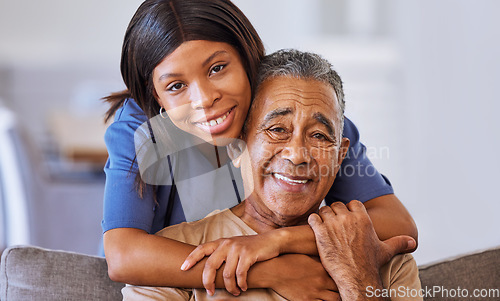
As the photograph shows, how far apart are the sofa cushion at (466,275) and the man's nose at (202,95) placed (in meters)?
0.69

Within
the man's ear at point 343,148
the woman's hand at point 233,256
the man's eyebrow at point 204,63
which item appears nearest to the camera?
the woman's hand at point 233,256

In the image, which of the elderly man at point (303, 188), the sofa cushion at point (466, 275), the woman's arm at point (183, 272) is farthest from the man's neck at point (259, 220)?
the sofa cushion at point (466, 275)

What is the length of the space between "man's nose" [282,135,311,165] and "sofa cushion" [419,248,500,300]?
19.3 inches

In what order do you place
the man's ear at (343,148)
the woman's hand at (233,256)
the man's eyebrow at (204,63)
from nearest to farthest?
the woman's hand at (233,256) → the man's eyebrow at (204,63) → the man's ear at (343,148)

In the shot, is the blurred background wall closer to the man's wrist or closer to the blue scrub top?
the blue scrub top

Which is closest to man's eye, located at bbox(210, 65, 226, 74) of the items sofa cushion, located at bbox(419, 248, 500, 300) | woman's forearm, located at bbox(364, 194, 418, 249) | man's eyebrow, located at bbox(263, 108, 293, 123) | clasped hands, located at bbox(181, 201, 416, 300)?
man's eyebrow, located at bbox(263, 108, 293, 123)

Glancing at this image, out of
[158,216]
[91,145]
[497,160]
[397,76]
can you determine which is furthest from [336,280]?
[397,76]

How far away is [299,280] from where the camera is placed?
121 cm

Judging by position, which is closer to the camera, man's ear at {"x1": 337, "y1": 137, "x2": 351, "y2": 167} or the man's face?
the man's face

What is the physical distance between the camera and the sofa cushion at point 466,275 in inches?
57.6

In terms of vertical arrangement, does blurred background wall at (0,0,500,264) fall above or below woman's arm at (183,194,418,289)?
below

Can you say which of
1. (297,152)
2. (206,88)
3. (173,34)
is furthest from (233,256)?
(173,34)

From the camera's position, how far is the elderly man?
122cm

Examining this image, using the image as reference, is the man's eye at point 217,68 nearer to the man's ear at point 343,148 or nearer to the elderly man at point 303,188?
the elderly man at point 303,188
